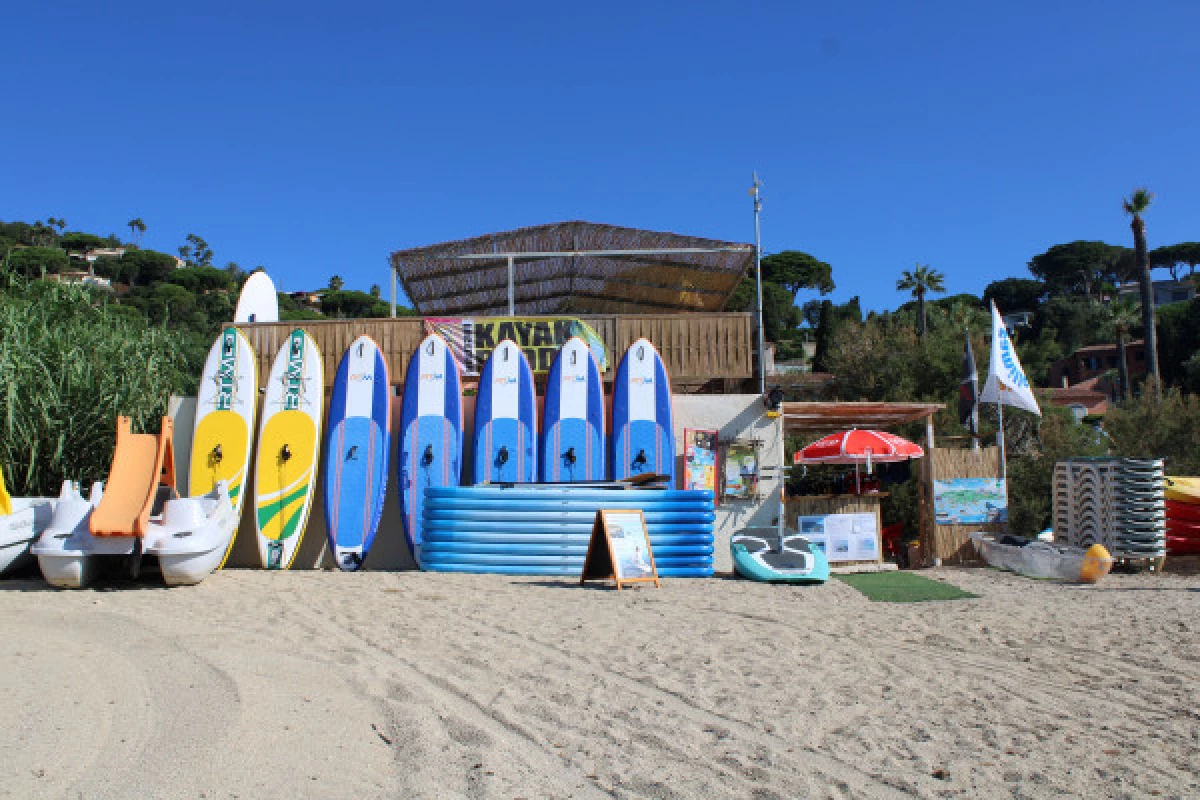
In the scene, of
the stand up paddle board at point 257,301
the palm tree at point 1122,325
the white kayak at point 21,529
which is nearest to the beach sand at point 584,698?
the white kayak at point 21,529

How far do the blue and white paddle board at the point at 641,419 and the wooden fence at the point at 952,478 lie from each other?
13.0 feet

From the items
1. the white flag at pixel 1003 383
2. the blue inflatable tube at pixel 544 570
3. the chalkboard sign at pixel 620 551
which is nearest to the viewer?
the chalkboard sign at pixel 620 551

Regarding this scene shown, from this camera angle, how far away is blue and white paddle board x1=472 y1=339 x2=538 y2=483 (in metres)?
10.8

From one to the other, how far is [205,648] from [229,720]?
1.75 meters

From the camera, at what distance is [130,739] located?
3.59 metres

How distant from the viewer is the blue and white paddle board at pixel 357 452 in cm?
1051

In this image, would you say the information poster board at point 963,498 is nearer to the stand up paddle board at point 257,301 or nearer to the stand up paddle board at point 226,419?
the stand up paddle board at point 226,419

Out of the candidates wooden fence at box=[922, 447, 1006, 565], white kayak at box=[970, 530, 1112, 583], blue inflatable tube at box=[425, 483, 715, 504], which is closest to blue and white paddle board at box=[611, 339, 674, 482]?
blue inflatable tube at box=[425, 483, 715, 504]

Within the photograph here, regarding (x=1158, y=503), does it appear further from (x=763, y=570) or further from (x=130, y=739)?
(x=130, y=739)

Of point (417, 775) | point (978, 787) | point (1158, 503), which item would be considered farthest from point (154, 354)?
point (1158, 503)

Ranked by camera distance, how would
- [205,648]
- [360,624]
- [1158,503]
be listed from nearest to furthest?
[205,648], [360,624], [1158,503]

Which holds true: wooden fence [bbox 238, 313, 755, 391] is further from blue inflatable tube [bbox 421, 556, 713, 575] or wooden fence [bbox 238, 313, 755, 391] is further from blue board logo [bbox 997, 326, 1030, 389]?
blue board logo [bbox 997, 326, 1030, 389]

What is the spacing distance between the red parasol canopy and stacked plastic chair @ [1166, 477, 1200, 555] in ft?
11.0

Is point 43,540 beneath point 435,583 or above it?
above
